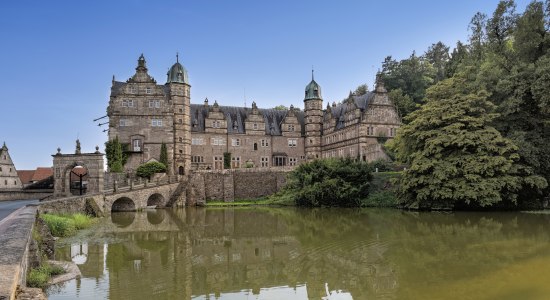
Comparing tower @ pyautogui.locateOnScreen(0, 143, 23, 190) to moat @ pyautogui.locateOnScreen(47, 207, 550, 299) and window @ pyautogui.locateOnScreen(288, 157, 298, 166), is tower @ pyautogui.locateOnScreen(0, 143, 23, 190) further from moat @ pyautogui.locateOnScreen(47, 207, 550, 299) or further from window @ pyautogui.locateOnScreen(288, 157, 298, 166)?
moat @ pyautogui.locateOnScreen(47, 207, 550, 299)

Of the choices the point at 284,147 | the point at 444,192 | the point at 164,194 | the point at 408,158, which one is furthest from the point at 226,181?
the point at 444,192

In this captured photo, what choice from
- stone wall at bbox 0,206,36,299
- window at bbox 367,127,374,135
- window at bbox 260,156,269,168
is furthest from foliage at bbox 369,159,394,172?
stone wall at bbox 0,206,36,299

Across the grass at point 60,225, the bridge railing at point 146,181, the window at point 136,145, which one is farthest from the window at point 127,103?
the grass at point 60,225

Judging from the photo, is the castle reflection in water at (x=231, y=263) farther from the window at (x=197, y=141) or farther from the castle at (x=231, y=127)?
the window at (x=197, y=141)

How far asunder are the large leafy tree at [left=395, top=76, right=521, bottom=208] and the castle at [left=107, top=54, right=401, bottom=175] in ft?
40.5

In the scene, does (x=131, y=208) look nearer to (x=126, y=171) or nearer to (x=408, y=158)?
(x=126, y=171)

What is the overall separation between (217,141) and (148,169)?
10.4 meters

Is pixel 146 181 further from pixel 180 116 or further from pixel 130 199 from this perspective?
pixel 180 116

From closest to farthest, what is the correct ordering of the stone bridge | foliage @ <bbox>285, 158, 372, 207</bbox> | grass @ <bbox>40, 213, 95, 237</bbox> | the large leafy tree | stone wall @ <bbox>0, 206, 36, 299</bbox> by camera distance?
stone wall @ <bbox>0, 206, 36, 299</bbox> < grass @ <bbox>40, 213, 95, 237</bbox> < the stone bridge < the large leafy tree < foliage @ <bbox>285, 158, 372, 207</bbox>

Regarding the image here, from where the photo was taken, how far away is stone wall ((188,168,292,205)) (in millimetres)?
41031

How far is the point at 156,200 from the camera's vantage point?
3738cm

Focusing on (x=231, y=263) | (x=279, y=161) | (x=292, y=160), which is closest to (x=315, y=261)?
(x=231, y=263)

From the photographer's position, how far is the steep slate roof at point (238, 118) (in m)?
48.4

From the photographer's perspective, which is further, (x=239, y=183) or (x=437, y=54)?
(x=437, y=54)
